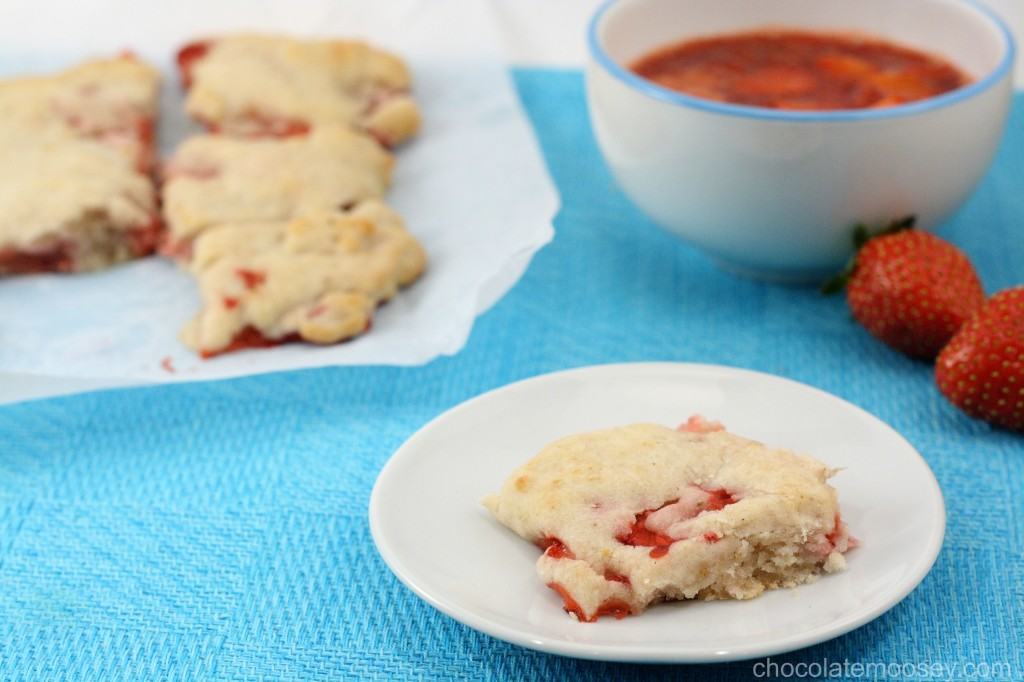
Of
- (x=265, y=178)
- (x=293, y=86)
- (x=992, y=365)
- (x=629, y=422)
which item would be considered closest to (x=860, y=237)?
Result: (x=992, y=365)

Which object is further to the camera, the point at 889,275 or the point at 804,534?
the point at 889,275

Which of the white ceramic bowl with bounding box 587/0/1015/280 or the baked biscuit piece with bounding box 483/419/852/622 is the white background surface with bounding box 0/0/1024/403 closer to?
the white ceramic bowl with bounding box 587/0/1015/280

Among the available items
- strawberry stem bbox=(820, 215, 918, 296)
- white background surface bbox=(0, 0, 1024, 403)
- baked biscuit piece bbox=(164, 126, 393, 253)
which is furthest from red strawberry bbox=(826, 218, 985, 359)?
white background surface bbox=(0, 0, 1024, 403)

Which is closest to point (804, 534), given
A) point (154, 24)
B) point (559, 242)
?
point (559, 242)

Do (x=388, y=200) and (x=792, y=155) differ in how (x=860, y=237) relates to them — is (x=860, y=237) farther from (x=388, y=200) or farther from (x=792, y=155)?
(x=388, y=200)

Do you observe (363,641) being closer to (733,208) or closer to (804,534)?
(804,534)

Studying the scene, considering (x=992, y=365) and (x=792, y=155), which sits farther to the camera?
(x=792, y=155)
